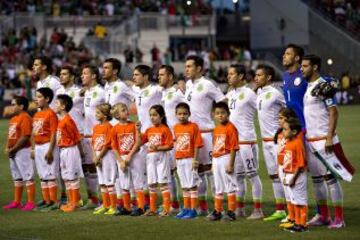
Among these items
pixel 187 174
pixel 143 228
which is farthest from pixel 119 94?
pixel 143 228

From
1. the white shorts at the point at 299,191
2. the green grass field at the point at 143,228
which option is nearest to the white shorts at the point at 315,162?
the white shorts at the point at 299,191

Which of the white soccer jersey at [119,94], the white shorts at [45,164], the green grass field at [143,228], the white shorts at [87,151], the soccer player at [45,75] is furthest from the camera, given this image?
the soccer player at [45,75]

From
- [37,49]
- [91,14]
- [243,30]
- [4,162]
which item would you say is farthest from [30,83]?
[243,30]

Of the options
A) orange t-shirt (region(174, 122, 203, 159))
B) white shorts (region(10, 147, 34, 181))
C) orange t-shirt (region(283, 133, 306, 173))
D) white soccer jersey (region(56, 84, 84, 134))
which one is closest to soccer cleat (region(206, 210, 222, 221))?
orange t-shirt (region(174, 122, 203, 159))

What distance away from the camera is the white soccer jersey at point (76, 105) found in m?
18.0

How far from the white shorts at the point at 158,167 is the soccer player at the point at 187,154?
0.84ft

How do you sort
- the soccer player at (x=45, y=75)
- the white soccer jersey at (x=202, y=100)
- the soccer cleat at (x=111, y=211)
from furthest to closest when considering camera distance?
the soccer player at (x=45, y=75) → the soccer cleat at (x=111, y=211) → the white soccer jersey at (x=202, y=100)

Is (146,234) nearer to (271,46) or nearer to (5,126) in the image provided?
(5,126)

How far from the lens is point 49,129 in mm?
17359

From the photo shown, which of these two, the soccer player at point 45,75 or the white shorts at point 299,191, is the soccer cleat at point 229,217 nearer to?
the white shorts at point 299,191

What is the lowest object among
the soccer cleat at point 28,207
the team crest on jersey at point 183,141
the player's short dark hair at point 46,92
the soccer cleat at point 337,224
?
the soccer cleat at point 337,224

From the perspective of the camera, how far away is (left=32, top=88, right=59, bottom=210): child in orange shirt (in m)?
17.3

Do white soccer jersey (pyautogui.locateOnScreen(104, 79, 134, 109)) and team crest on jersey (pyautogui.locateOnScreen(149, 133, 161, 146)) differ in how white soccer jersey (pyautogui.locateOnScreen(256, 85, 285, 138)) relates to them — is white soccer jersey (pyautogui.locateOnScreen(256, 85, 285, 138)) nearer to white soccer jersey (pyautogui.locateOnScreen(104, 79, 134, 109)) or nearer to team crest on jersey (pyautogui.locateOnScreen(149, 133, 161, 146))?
team crest on jersey (pyautogui.locateOnScreen(149, 133, 161, 146))

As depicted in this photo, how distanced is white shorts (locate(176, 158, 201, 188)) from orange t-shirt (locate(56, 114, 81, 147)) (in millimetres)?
2004
